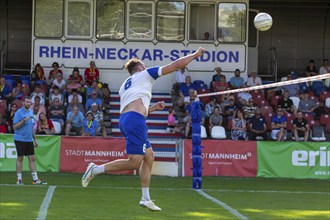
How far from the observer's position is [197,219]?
13125 mm

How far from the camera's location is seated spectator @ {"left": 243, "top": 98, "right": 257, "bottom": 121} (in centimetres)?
2569

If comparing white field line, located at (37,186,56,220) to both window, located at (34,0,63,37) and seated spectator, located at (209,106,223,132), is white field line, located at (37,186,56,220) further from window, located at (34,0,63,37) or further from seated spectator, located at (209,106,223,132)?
window, located at (34,0,63,37)

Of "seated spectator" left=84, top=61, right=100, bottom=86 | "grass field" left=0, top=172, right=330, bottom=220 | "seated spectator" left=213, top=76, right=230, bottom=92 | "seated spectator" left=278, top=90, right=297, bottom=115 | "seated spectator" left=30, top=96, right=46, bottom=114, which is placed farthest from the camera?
"seated spectator" left=84, top=61, right=100, bottom=86

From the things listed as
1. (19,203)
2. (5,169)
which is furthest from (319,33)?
(19,203)

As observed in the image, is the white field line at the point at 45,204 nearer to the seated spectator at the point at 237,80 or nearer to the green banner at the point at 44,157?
the green banner at the point at 44,157

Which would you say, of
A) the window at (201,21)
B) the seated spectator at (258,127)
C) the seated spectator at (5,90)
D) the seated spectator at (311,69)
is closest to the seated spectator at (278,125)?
the seated spectator at (258,127)

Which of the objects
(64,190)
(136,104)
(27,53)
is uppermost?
(27,53)

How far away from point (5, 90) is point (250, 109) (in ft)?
29.8

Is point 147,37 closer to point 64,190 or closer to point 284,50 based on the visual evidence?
point 284,50

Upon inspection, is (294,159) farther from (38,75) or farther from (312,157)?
(38,75)

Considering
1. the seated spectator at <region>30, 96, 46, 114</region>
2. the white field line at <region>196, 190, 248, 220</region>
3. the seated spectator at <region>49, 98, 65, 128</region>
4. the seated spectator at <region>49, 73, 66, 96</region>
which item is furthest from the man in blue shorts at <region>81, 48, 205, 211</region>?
the seated spectator at <region>49, 73, 66, 96</region>

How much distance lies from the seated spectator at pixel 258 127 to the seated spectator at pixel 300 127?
1059mm

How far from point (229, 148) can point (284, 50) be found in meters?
12.0

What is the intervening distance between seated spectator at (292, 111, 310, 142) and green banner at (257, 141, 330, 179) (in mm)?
2425
